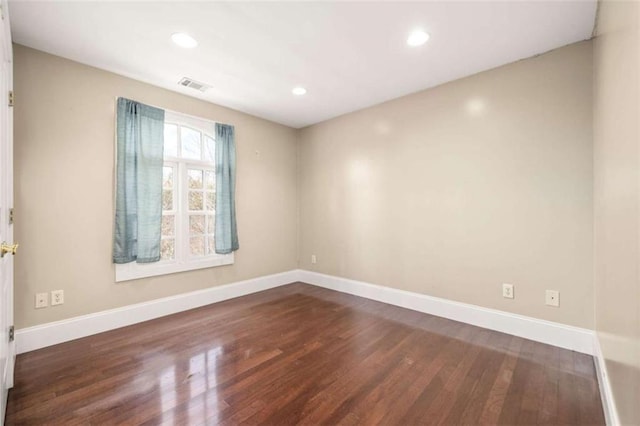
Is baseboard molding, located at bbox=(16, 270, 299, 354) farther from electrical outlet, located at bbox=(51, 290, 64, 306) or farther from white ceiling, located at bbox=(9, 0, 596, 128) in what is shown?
white ceiling, located at bbox=(9, 0, 596, 128)

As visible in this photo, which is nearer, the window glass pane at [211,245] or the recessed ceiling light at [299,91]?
the recessed ceiling light at [299,91]

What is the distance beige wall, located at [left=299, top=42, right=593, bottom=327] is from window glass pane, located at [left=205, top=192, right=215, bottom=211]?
1721mm

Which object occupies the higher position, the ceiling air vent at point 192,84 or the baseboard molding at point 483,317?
the ceiling air vent at point 192,84

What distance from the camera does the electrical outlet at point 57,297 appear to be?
2479 mm

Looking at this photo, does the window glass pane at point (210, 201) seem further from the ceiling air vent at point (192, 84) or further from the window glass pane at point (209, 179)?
the ceiling air vent at point (192, 84)

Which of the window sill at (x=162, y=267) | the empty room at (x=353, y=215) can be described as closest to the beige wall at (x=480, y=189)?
the empty room at (x=353, y=215)

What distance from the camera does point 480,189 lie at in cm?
285

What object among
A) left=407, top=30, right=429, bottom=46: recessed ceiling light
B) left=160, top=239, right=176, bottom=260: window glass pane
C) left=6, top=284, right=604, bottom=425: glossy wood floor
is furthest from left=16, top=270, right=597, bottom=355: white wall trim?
left=407, top=30, right=429, bottom=46: recessed ceiling light

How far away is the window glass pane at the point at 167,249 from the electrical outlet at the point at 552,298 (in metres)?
3.81

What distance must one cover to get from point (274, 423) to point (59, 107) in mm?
3108

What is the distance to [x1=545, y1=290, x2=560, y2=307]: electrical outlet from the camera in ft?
7.99

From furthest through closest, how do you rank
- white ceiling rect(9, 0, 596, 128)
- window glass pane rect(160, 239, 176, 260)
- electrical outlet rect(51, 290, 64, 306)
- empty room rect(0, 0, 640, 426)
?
window glass pane rect(160, 239, 176, 260) → electrical outlet rect(51, 290, 64, 306) → white ceiling rect(9, 0, 596, 128) → empty room rect(0, 0, 640, 426)

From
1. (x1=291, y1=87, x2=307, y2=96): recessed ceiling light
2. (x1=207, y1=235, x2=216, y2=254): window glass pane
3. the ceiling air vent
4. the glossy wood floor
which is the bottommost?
the glossy wood floor

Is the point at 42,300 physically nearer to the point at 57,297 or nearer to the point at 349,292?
the point at 57,297
